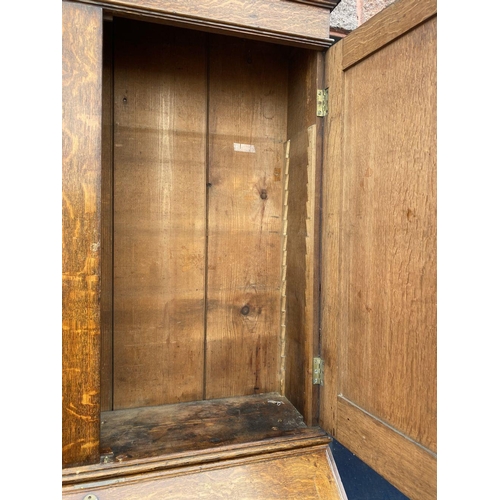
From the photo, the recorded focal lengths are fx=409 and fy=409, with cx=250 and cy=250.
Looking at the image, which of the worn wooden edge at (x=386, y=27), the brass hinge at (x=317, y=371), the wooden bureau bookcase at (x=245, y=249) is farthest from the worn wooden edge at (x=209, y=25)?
the brass hinge at (x=317, y=371)

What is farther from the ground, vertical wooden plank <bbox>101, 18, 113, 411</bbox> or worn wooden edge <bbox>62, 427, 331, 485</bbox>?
vertical wooden plank <bbox>101, 18, 113, 411</bbox>

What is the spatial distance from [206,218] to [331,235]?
499mm

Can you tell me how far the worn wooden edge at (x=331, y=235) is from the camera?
116 centimetres

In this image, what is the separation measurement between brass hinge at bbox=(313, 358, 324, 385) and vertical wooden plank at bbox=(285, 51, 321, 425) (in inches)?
0.7

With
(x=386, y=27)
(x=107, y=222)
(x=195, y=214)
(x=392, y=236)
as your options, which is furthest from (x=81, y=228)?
(x=386, y=27)

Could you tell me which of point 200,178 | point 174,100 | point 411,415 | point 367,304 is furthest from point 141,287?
point 411,415

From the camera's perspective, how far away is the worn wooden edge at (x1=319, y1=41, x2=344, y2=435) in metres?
1.16

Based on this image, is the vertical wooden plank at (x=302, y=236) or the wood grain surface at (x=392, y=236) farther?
the vertical wooden plank at (x=302, y=236)

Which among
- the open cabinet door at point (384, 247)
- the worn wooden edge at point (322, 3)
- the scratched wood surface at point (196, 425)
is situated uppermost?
the worn wooden edge at point (322, 3)

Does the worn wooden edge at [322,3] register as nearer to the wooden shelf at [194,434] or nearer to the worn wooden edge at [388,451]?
the worn wooden edge at [388,451]

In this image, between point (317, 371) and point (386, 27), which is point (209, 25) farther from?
point (317, 371)

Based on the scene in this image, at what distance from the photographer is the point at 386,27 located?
0.96 meters

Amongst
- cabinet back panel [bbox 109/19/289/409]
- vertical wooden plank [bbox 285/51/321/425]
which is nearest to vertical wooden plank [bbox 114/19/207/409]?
cabinet back panel [bbox 109/19/289/409]

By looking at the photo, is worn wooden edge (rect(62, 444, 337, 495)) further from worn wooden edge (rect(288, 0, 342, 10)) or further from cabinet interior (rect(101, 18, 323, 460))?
worn wooden edge (rect(288, 0, 342, 10))
